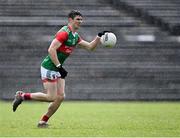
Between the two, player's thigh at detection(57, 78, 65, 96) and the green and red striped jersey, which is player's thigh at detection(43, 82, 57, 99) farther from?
the green and red striped jersey

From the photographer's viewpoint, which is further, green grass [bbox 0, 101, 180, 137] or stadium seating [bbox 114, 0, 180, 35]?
stadium seating [bbox 114, 0, 180, 35]

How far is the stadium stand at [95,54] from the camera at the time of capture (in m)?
24.5

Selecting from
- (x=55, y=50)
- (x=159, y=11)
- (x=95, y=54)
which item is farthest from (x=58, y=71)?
(x=159, y=11)

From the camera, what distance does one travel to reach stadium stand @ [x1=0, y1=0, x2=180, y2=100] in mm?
24484

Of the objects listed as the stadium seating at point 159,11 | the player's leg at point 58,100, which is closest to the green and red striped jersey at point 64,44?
the player's leg at point 58,100

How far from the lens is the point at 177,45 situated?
88.2 ft

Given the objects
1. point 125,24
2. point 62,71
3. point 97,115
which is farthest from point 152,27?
point 62,71

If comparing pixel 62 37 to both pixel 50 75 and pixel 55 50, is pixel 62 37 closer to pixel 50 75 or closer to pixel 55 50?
pixel 55 50

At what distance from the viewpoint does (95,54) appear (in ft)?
84.6

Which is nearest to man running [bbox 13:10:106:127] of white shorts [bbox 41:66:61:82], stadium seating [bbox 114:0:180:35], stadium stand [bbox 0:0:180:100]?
white shorts [bbox 41:66:61:82]

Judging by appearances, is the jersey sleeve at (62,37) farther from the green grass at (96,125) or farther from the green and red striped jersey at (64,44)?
the green grass at (96,125)

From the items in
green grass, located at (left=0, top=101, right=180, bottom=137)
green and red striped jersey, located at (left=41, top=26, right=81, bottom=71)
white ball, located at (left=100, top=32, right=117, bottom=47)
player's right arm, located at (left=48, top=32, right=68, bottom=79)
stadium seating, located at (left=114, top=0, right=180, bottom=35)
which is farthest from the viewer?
stadium seating, located at (left=114, top=0, right=180, bottom=35)

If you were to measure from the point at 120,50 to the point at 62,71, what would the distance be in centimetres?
1375

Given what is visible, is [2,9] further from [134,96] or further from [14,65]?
[134,96]
